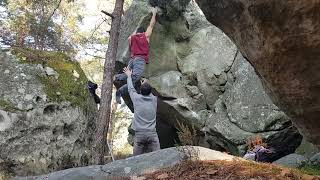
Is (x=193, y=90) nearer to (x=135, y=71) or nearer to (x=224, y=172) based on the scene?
(x=135, y=71)

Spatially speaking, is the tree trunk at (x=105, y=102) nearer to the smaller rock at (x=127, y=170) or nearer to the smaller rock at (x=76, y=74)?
the smaller rock at (x=76, y=74)

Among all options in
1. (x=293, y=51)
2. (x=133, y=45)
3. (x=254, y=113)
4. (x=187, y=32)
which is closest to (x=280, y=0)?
(x=293, y=51)

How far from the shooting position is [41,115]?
8.34m

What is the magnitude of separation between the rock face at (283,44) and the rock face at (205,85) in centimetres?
655

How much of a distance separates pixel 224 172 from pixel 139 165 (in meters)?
1.33

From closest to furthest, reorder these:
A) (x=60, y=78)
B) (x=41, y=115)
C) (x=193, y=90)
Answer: (x=41, y=115) → (x=60, y=78) → (x=193, y=90)

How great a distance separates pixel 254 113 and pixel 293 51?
805cm

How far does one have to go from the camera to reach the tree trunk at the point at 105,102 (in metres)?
9.23

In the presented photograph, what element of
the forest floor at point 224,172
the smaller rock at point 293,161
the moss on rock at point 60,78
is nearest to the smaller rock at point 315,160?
the smaller rock at point 293,161

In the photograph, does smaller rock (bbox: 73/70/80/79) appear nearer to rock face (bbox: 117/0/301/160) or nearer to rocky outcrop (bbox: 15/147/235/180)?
rocky outcrop (bbox: 15/147/235/180)

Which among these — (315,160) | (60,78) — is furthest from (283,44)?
(60,78)

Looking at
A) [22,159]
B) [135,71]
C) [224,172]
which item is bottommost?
[22,159]

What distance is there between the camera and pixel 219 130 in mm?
12531

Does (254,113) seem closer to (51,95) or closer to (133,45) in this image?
(133,45)
